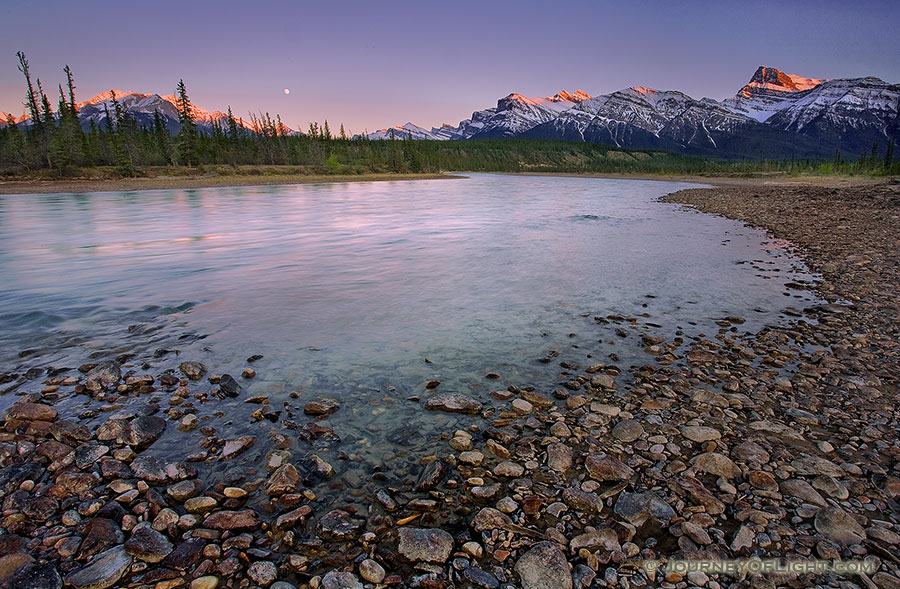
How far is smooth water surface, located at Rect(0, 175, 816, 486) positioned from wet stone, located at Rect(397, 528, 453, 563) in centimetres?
165

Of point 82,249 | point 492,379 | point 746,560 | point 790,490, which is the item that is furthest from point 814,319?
point 82,249

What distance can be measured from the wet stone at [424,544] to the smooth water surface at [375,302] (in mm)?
1648

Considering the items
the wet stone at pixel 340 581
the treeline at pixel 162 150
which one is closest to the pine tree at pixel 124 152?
the treeline at pixel 162 150

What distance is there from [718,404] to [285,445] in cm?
618

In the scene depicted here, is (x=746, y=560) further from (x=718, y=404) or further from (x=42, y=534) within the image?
(x=42, y=534)

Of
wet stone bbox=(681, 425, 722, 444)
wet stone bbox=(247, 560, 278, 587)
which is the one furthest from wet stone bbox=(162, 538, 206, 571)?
wet stone bbox=(681, 425, 722, 444)

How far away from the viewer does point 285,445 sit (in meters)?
5.60

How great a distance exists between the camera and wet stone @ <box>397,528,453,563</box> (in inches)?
152

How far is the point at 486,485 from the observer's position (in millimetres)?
4840

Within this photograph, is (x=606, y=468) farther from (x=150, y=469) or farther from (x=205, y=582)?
(x=150, y=469)

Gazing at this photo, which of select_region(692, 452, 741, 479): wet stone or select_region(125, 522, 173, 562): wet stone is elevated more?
select_region(125, 522, 173, 562): wet stone

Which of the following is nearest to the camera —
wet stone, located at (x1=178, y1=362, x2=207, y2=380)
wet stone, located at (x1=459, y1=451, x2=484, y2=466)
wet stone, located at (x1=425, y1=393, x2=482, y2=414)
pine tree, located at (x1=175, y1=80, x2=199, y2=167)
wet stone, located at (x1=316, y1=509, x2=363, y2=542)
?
wet stone, located at (x1=316, y1=509, x2=363, y2=542)

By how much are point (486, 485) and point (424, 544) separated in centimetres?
109

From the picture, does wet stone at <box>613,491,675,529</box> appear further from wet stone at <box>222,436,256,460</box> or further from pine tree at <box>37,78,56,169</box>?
pine tree at <box>37,78,56,169</box>
